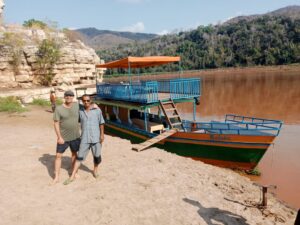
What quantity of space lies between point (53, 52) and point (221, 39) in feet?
361

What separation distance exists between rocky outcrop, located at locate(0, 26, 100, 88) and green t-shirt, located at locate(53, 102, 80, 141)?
21.2 metres

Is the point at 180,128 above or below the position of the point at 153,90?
below

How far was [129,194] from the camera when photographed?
19.8ft

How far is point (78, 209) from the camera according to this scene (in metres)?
5.32

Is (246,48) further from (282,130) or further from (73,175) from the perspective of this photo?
(73,175)

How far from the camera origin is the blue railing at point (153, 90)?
11695 millimetres

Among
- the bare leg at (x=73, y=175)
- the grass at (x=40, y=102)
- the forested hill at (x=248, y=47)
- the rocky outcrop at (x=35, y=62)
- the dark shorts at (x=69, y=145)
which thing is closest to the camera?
the dark shorts at (x=69, y=145)

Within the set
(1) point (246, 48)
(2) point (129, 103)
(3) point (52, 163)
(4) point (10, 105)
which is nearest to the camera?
(3) point (52, 163)

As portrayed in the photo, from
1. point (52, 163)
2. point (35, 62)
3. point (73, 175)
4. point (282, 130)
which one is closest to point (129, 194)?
point (73, 175)

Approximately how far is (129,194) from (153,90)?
6.40 m

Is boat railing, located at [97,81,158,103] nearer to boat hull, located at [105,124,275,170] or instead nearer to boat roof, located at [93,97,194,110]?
boat roof, located at [93,97,194,110]

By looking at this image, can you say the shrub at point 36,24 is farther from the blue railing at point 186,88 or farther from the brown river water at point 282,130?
the blue railing at point 186,88

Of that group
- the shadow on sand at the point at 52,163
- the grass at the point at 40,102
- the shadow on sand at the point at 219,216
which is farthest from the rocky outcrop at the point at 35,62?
the shadow on sand at the point at 219,216

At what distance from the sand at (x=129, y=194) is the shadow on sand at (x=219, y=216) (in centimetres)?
2
